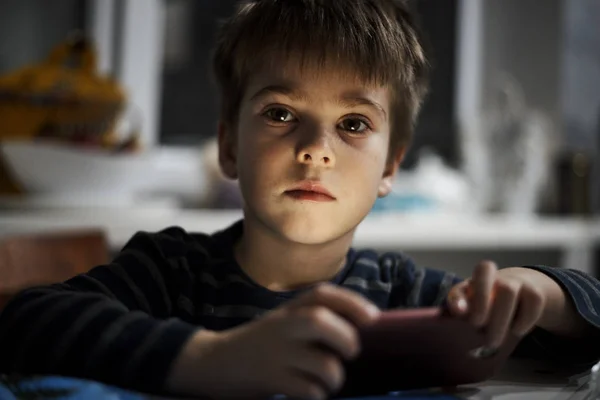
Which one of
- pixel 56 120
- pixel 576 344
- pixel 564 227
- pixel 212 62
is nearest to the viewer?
pixel 576 344

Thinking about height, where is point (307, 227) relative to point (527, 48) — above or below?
below

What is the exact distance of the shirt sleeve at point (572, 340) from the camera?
21.4 inches

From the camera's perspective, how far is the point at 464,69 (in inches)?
104

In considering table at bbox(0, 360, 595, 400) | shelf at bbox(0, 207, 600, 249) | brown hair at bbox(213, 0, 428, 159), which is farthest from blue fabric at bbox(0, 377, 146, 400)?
shelf at bbox(0, 207, 600, 249)

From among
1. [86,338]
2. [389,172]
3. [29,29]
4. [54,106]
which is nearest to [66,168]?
[54,106]

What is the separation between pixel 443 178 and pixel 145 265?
68.4 inches

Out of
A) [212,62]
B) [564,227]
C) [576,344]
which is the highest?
[212,62]

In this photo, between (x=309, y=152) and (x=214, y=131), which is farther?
(x=214, y=131)

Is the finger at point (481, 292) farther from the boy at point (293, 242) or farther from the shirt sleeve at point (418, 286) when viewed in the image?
the shirt sleeve at point (418, 286)

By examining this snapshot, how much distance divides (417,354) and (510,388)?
0.11 m

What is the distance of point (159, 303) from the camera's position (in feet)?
1.97

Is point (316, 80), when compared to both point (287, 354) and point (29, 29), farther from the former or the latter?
point (29, 29)

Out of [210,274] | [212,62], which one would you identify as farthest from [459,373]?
[212,62]

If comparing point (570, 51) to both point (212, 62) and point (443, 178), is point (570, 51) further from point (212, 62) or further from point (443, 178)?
point (212, 62)
